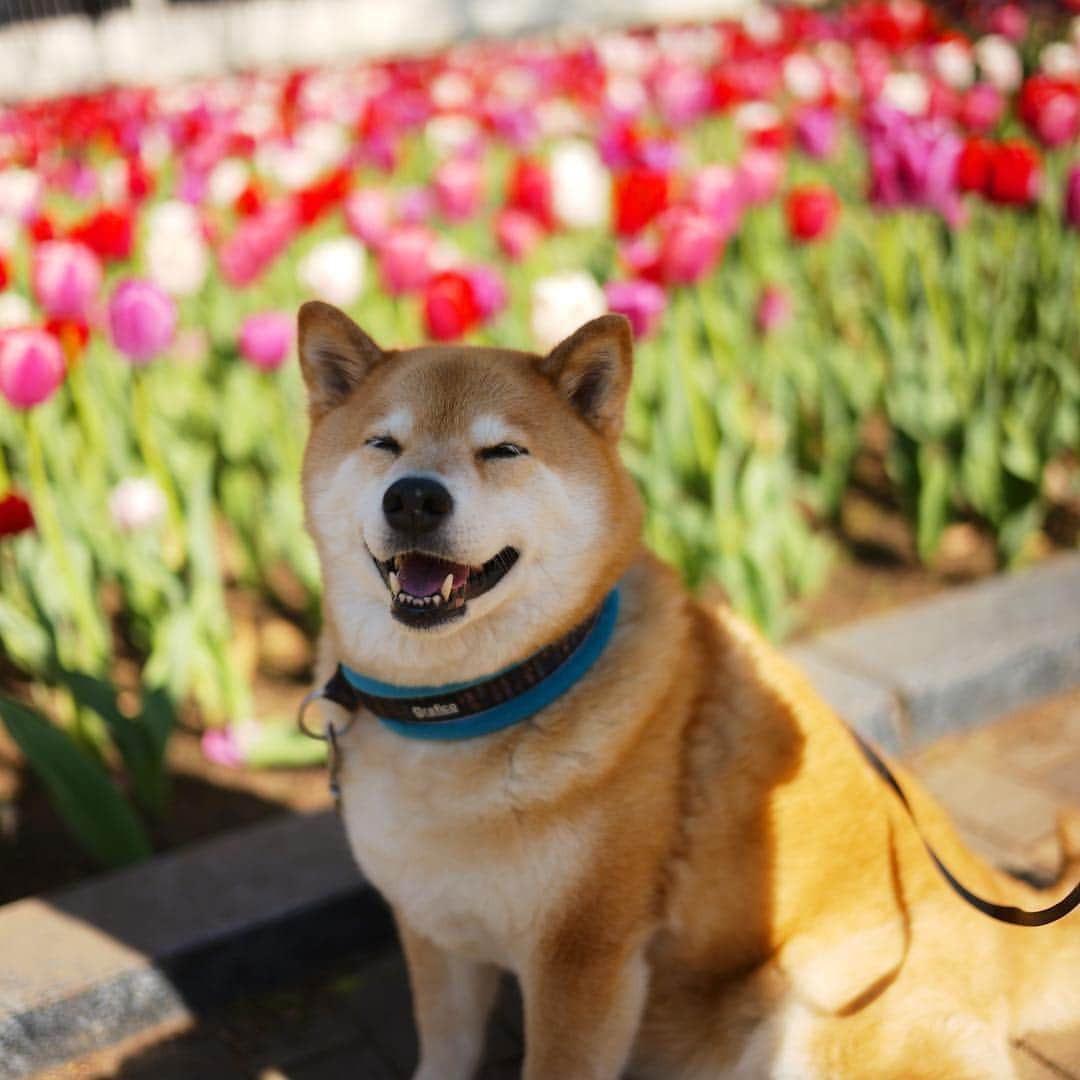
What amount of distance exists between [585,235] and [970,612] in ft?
7.91

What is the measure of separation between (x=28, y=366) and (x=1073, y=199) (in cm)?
312

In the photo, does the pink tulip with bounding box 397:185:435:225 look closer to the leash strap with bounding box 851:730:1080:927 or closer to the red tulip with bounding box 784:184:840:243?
the red tulip with bounding box 784:184:840:243

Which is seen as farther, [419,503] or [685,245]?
[685,245]

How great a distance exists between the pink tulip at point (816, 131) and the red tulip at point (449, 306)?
2163mm

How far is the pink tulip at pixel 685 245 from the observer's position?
3.43 m

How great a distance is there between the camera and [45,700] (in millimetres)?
3066

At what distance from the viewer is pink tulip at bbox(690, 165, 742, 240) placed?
3814 mm

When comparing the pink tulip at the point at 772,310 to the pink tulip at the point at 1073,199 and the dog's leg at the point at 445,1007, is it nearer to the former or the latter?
the pink tulip at the point at 1073,199

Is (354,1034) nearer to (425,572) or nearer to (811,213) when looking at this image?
(425,572)

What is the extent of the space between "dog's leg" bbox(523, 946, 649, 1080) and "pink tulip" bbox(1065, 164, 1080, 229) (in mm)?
2996

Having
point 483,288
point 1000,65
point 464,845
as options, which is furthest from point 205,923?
point 1000,65

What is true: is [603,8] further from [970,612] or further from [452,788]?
[452,788]

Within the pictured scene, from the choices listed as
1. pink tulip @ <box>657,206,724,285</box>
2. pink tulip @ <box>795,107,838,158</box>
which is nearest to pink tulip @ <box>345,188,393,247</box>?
pink tulip @ <box>657,206,724,285</box>

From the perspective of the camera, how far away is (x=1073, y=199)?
12.5ft
